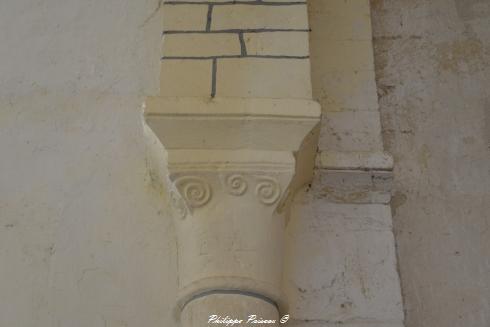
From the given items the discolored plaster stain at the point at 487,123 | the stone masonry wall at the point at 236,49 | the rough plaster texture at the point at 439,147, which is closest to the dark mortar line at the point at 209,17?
the stone masonry wall at the point at 236,49

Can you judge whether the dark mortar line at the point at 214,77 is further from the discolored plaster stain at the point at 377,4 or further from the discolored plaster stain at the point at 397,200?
the discolored plaster stain at the point at 377,4

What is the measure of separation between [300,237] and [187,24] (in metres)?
0.70

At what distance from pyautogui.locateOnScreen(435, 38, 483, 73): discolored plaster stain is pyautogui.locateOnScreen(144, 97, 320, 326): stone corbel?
886mm

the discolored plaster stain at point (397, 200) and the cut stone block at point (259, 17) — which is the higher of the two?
the cut stone block at point (259, 17)

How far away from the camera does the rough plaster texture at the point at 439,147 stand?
2.01 m

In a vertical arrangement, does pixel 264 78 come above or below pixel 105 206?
above

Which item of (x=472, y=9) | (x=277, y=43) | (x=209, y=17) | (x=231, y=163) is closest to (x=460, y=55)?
(x=472, y=9)

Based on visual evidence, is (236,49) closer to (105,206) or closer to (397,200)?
(105,206)

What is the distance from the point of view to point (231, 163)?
1.79m

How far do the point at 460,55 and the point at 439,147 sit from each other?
42cm

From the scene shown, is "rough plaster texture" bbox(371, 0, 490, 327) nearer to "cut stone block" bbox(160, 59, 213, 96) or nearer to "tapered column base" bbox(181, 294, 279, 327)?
"tapered column base" bbox(181, 294, 279, 327)

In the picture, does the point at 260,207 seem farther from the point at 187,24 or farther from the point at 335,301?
the point at 187,24

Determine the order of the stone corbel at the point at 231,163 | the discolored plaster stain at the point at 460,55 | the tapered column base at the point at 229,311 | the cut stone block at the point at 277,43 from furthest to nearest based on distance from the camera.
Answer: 1. the discolored plaster stain at the point at 460,55
2. the cut stone block at the point at 277,43
3. the stone corbel at the point at 231,163
4. the tapered column base at the point at 229,311

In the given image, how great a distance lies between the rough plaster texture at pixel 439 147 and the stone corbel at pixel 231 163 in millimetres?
522
